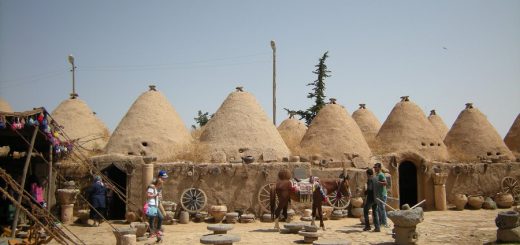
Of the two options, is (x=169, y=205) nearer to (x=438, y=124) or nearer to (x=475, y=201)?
(x=475, y=201)

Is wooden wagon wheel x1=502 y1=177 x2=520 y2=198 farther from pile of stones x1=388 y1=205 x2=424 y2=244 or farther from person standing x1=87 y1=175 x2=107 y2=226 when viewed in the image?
person standing x1=87 y1=175 x2=107 y2=226

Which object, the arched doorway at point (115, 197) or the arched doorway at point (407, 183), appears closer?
the arched doorway at point (115, 197)

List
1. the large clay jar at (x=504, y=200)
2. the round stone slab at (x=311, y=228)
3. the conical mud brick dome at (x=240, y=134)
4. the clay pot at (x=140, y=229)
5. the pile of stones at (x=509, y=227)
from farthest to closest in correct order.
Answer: the large clay jar at (x=504, y=200) → the conical mud brick dome at (x=240, y=134) → the clay pot at (x=140, y=229) → the round stone slab at (x=311, y=228) → the pile of stones at (x=509, y=227)

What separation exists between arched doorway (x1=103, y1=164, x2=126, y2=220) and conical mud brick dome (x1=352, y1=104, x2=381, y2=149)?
14027 mm

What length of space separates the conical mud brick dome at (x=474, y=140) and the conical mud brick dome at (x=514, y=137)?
2.39 metres

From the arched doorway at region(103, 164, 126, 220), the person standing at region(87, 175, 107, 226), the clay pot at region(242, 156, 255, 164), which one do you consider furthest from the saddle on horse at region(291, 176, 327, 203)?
the arched doorway at region(103, 164, 126, 220)

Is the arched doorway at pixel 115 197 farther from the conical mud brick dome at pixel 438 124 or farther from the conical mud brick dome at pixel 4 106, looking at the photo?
the conical mud brick dome at pixel 438 124

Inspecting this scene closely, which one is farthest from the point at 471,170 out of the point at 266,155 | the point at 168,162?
the point at 168,162

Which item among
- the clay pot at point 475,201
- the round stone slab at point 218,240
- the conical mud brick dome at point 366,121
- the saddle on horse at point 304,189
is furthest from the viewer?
the conical mud brick dome at point 366,121

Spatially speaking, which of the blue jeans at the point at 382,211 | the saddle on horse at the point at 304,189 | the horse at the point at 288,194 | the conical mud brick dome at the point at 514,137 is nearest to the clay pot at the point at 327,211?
the horse at the point at 288,194

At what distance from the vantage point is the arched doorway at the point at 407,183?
1892 centimetres

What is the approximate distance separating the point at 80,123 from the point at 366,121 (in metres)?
14.9

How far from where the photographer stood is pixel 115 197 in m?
14.7

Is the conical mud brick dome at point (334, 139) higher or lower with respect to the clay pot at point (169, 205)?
higher
